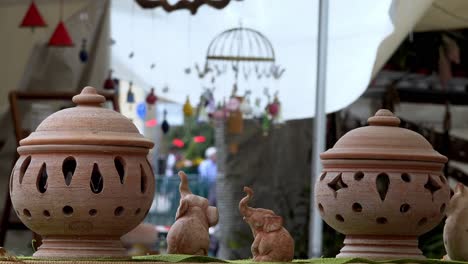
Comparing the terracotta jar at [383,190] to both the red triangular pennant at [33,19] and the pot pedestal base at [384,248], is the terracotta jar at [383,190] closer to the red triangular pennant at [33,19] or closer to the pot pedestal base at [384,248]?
the pot pedestal base at [384,248]

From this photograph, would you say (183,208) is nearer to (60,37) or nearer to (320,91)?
(320,91)

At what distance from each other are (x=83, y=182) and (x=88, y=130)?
0.11 metres

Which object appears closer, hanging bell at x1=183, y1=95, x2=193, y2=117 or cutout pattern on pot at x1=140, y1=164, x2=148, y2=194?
cutout pattern on pot at x1=140, y1=164, x2=148, y2=194

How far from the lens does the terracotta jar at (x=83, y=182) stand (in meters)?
2.58

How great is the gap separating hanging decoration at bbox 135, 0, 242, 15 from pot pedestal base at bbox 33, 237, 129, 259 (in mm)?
3890

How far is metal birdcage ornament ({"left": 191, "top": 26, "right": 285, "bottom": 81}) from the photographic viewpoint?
702 centimetres

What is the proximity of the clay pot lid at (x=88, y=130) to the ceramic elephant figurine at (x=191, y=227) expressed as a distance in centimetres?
23

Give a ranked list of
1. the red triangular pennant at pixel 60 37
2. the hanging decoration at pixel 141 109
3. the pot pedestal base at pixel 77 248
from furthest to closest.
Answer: the hanging decoration at pixel 141 109, the red triangular pennant at pixel 60 37, the pot pedestal base at pixel 77 248

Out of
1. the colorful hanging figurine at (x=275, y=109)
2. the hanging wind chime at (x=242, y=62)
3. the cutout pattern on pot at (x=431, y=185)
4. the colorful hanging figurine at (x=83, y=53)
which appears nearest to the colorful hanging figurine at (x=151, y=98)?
the hanging wind chime at (x=242, y=62)

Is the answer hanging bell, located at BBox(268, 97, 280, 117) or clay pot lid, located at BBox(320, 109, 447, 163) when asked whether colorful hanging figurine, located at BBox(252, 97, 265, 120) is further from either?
clay pot lid, located at BBox(320, 109, 447, 163)

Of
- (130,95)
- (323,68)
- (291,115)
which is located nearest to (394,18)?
(323,68)

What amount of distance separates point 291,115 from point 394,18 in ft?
4.58

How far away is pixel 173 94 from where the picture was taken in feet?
24.4

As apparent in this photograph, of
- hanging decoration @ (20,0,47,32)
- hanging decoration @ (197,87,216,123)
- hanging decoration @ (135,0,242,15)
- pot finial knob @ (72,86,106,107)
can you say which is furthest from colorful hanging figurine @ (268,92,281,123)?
pot finial knob @ (72,86,106,107)
